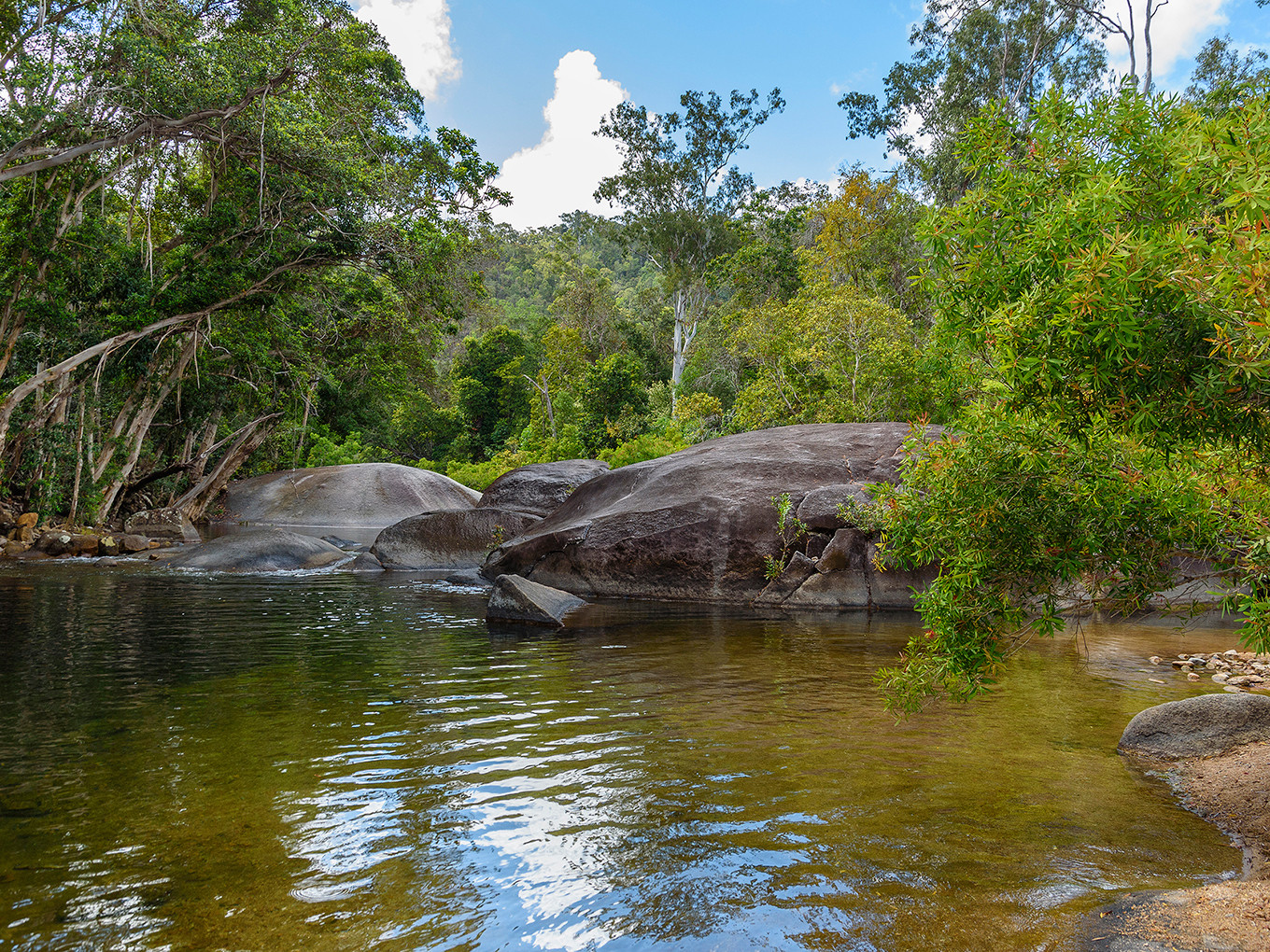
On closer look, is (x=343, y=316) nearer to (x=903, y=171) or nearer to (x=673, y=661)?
(x=673, y=661)

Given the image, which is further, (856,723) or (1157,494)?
(856,723)

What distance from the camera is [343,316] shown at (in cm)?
2561

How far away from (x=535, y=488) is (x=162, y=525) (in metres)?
13.5

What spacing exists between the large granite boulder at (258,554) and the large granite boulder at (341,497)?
31.3 ft

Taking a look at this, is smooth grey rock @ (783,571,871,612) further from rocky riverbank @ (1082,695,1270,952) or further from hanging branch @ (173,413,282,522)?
hanging branch @ (173,413,282,522)

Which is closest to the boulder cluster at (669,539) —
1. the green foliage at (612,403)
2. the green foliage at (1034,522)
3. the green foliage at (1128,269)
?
the green foliage at (1034,522)

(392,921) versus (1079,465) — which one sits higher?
(1079,465)

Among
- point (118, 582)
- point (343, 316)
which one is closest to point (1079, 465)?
point (118, 582)

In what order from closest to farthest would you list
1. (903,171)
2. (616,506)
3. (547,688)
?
1. (547,688)
2. (616,506)
3. (903,171)

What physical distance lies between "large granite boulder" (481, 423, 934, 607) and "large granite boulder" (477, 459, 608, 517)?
2.99m

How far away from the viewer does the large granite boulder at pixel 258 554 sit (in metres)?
17.0

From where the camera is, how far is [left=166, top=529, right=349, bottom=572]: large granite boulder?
17.0 meters

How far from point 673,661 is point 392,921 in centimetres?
559

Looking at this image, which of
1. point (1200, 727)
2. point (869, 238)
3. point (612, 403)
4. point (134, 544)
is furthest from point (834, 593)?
point (869, 238)
